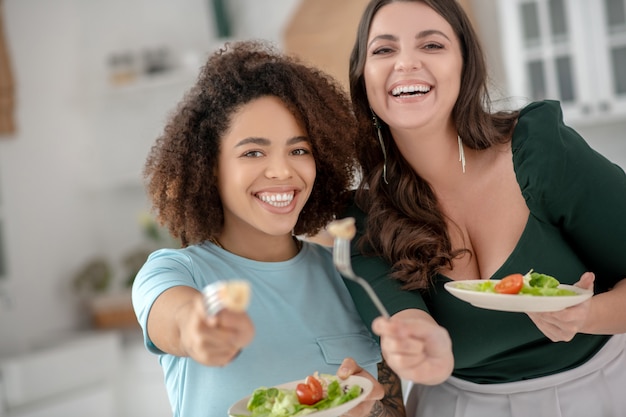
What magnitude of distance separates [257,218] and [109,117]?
389 centimetres

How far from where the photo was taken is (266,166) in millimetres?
1425

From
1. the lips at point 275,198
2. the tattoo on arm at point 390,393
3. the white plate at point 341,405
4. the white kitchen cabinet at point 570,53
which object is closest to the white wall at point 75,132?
the white kitchen cabinet at point 570,53

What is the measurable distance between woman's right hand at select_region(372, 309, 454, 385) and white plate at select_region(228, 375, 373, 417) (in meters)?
0.09

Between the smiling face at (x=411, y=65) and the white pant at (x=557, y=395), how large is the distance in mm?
577

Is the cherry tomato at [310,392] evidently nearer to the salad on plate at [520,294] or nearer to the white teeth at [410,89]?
the salad on plate at [520,294]

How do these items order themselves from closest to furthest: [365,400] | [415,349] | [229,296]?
[229,296] < [415,349] < [365,400]

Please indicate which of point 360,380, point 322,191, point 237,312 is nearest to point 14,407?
point 322,191

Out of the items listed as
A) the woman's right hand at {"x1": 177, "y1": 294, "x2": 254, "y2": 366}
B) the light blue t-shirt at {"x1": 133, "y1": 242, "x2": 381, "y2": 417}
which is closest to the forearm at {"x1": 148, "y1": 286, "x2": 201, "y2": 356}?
the light blue t-shirt at {"x1": 133, "y1": 242, "x2": 381, "y2": 417}

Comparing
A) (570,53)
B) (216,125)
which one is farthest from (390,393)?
(570,53)

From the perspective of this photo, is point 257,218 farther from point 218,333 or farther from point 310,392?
point 218,333

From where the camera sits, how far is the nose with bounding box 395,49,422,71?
1521 mm

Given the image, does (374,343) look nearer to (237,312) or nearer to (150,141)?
(237,312)

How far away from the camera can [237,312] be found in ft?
2.97

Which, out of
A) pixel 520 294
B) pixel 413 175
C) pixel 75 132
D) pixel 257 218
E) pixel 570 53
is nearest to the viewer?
pixel 520 294
